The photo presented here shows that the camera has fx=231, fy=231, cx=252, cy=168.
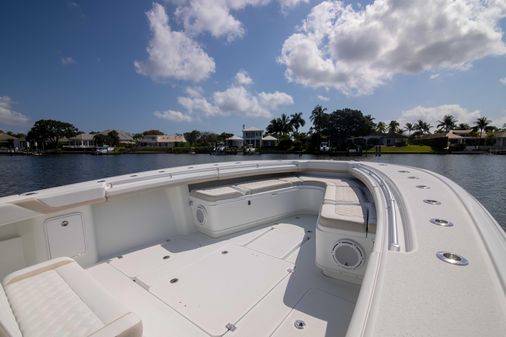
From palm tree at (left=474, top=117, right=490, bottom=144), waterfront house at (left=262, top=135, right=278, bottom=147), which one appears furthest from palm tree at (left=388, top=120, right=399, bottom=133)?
waterfront house at (left=262, top=135, right=278, bottom=147)

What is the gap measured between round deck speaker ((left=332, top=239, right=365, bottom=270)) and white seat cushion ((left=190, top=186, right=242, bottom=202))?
1.18m

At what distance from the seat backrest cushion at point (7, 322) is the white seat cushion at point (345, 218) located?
5.06ft

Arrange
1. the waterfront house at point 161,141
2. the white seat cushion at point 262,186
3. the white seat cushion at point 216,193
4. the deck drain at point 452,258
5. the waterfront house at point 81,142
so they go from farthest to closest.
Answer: the waterfront house at point 161,141, the waterfront house at point 81,142, the white seat cushion at point 262,186, the white seat cushion at point 216,193, the deck drain at point 452,258

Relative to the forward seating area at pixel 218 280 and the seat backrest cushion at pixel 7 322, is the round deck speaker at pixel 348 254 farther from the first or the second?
the seat backrest cushion at pixel 7 322

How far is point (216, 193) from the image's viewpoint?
2.39 meters

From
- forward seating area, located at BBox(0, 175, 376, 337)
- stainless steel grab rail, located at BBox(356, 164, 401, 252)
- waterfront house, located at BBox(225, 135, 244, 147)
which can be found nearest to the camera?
stainless steel grab rail, located at BBox(356, 164, 401, 252)

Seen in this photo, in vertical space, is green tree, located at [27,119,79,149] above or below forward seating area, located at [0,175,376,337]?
above

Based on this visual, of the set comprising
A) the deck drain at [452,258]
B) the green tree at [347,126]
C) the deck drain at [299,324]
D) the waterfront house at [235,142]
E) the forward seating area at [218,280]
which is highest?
the green tree at [347,126]

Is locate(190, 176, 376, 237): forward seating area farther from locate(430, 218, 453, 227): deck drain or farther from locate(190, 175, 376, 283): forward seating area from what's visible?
locate(430, 218, 453, 227): deck drain

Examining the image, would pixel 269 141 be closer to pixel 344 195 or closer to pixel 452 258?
pixel 344 195

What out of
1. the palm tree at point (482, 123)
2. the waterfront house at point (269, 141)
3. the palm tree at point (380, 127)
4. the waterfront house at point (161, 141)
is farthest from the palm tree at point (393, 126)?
the waterfront house at point (161, 141)

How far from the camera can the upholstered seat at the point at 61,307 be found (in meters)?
0.81

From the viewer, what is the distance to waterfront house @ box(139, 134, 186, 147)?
54250 mm

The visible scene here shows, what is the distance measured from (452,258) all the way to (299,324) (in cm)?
97
